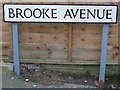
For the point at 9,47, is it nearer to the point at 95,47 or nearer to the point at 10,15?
the point at 10,15

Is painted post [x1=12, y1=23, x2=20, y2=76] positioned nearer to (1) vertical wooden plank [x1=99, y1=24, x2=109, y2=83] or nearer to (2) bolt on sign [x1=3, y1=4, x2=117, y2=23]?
(2) bolt on sign [x1=3, y1=4, x2=117, y2=23]

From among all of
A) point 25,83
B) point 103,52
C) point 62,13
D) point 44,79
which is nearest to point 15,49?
point 25,83

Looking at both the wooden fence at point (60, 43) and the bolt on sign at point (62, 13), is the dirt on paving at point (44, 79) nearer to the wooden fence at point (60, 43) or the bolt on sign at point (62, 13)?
the wooden fence at point (60, 43)

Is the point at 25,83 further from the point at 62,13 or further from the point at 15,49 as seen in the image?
the point at 62,13

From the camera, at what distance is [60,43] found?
601 centimetres

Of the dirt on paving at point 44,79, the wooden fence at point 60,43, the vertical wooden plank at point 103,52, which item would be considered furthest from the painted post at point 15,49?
the vertical wooden plank at point 103,52

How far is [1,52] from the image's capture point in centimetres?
613

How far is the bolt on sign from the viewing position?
17.9ft

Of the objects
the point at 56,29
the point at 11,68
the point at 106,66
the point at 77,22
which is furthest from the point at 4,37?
the point at 106,66

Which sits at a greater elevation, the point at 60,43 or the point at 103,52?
the point at 60,43

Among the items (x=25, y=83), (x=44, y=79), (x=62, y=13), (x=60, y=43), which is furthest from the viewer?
(x=60, y=43)

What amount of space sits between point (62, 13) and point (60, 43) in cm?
74

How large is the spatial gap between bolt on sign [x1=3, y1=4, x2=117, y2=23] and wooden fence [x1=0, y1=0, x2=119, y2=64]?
0.40 m

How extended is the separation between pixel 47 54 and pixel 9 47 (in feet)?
2.36
